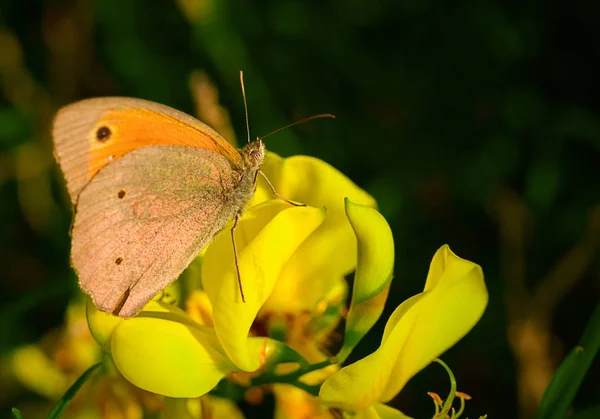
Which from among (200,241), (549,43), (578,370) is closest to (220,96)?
(549,43)

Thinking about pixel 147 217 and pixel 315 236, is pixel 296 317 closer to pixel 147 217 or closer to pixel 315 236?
pixel 315 236

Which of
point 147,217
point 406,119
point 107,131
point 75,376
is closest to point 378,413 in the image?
point 147,217

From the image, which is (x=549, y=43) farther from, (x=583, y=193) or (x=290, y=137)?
(x=290, y=137)

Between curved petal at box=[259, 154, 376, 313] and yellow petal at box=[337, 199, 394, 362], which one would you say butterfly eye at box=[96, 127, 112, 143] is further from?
yellow petal at box=[337, 199, 394, 362]

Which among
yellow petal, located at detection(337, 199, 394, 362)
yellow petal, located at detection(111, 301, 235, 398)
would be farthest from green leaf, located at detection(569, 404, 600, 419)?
yellow petal, located at detection(111, 301, 235, 398)

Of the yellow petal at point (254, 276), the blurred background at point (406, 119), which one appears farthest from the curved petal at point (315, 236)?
the blurred background at point (406, 119)

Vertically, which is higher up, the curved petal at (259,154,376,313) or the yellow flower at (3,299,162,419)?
the curved petal at (259,154,376,313)
